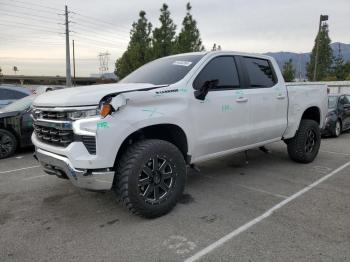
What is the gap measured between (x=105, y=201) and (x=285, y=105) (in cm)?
340

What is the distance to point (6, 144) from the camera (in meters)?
7.55

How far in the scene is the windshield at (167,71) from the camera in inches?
174

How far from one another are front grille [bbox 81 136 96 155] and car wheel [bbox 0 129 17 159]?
4933 mm

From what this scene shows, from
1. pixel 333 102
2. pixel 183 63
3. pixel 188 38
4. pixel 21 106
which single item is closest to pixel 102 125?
pixel 183 63

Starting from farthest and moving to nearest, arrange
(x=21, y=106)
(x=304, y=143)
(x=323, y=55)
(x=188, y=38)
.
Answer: (x=323, y=55)
(x=188, y=38)
(x=21, y=106)
(x=304, y=143)

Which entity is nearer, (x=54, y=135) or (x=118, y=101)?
(x=118, y=101)

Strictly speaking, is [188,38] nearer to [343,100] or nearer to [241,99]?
[343,100]

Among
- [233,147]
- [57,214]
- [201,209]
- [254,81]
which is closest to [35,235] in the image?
[57,214]

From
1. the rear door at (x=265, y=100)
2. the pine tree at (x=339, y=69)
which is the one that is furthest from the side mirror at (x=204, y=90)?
the pine tree at (x=339, y=69)

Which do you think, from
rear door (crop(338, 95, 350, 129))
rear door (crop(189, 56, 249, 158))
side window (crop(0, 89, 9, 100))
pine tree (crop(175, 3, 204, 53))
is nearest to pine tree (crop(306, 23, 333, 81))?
pine tree (crop(175, 3, 204, 53))

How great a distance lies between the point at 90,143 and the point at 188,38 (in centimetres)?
2521

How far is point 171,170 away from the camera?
3996 millimetres

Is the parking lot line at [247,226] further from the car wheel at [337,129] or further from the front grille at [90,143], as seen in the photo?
the car wheel at [337,129]

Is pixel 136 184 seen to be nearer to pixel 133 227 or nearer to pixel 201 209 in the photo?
pixel 133 227
